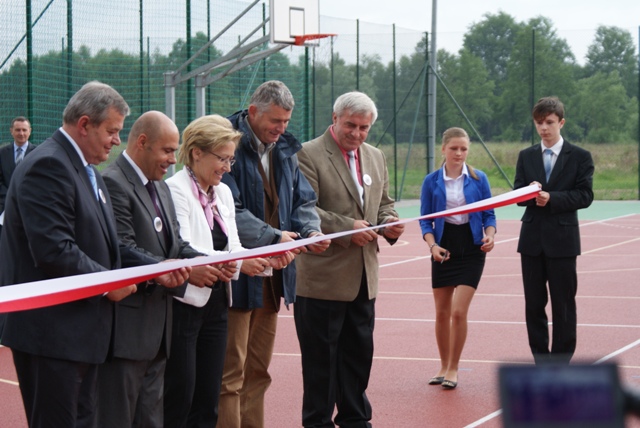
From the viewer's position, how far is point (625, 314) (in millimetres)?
10836

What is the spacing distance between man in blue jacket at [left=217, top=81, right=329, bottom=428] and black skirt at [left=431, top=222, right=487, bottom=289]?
1918 mm

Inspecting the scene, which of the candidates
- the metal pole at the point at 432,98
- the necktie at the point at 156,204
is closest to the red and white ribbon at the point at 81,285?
the necktie at the point at 156,204

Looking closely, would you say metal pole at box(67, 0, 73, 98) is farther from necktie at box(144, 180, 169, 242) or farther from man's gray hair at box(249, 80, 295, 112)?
necktie at box(144, 180, 169, 242)

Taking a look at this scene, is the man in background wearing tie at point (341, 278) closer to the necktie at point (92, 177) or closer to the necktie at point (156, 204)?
the necktie at point (156, 204)

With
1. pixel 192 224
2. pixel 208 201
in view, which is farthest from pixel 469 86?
pixel 192 224

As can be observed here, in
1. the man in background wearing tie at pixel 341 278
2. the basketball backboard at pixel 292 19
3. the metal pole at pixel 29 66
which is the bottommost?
the man in background wearing tie at pixel 341 278

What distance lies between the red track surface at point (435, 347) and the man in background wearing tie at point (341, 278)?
1.65 feet

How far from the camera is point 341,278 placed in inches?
233

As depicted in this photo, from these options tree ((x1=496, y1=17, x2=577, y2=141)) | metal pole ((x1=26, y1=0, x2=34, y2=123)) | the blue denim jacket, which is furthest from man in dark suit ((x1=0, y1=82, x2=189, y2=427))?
tree ((x1=496, y1=17, x2=577, y2=141))

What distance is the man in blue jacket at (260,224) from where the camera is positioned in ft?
17.1

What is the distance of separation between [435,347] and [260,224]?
14.0ft

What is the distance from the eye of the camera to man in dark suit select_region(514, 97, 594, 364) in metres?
7.15

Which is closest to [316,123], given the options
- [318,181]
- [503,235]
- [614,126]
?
[503,235]

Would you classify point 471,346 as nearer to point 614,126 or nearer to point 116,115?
point 116,115
